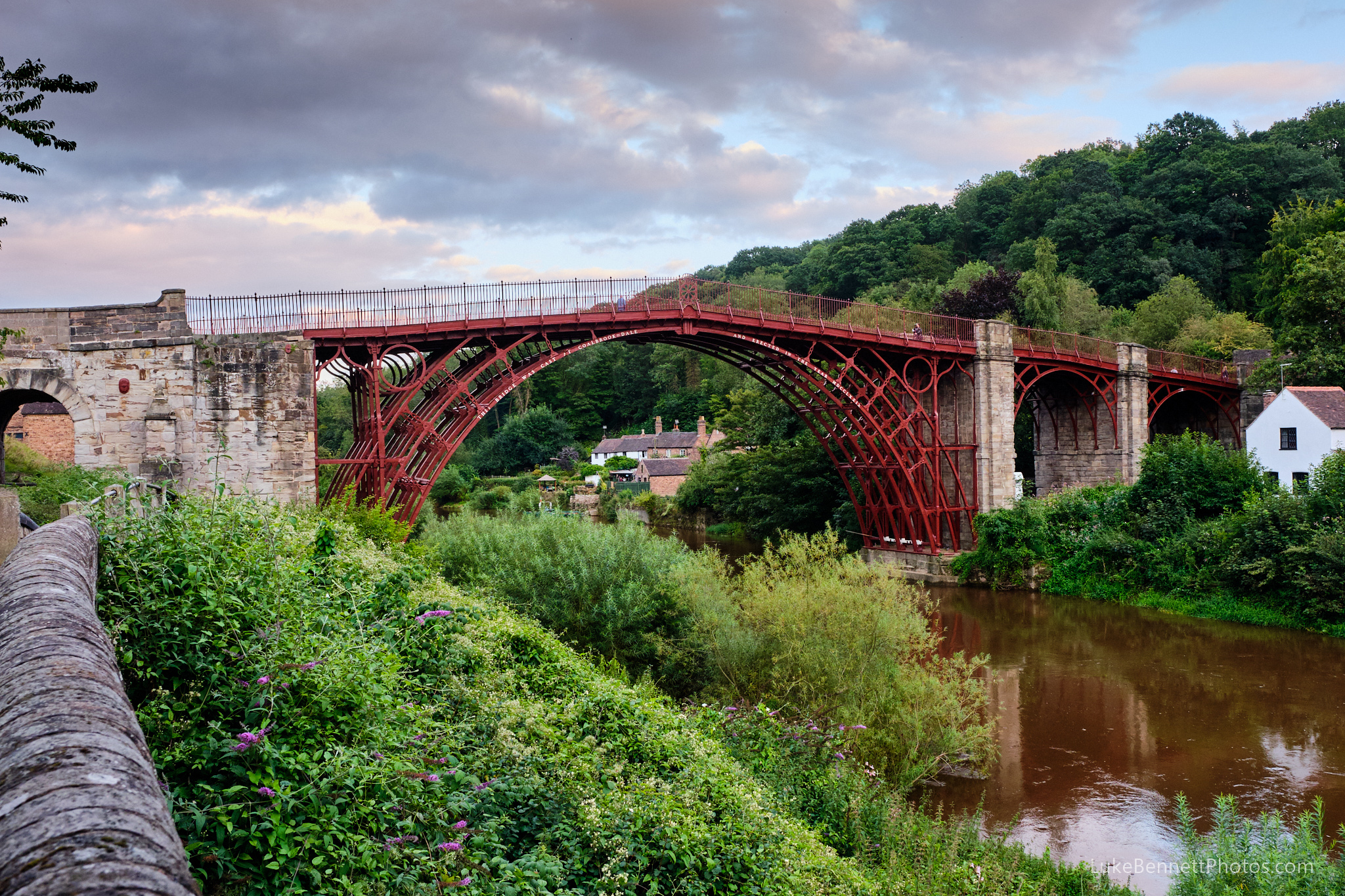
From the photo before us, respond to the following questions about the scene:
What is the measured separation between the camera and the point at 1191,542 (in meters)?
24.2

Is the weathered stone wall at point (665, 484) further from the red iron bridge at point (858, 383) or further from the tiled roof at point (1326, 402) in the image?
the tiled roof at point (1326, 402)

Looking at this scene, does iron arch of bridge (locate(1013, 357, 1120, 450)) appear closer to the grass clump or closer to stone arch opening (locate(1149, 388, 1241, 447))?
stone arch opening (locate(1149, 388, 1241, 447))

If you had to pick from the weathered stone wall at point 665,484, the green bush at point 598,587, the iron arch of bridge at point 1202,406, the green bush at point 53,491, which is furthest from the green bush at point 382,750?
the weathered stone wall at point 665,484

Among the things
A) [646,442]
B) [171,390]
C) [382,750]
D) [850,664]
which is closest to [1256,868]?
[850,664]

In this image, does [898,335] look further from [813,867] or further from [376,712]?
[376,712]

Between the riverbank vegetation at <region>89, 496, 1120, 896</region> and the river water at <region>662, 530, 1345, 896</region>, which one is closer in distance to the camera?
the riverbank vegetation at <region>89, 496, 1120, 896</region>

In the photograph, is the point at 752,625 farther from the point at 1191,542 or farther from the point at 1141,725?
the point at 1191,542

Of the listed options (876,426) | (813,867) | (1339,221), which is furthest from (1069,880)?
(1339,221)

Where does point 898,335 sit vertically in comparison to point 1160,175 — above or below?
below

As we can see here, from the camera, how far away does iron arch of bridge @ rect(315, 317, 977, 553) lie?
65.1 ft

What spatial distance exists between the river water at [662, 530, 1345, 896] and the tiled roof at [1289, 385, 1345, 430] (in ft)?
28.1

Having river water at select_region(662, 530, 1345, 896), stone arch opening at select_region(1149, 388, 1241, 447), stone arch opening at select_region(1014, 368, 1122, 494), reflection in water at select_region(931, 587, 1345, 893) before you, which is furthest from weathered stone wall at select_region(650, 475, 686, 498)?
reflection in water at select_region(931, 587, 1345, 893)

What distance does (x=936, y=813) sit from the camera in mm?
10516

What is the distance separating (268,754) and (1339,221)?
48974mm
